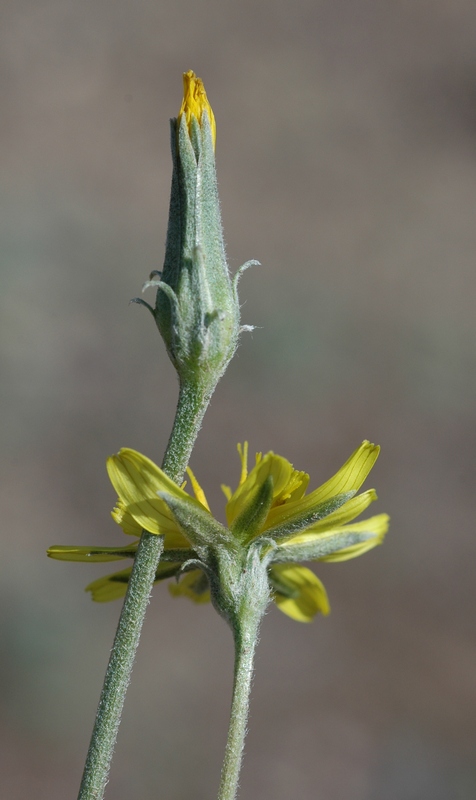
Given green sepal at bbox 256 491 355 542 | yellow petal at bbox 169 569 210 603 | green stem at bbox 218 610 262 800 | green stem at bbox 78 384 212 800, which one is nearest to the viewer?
green stem at bbox 78 384 212 800

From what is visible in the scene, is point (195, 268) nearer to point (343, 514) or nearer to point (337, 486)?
point (337, 486)

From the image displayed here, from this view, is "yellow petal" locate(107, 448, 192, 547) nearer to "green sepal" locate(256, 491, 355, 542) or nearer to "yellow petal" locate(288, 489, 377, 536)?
"green sepal" locate(256, 491, 355, 542)

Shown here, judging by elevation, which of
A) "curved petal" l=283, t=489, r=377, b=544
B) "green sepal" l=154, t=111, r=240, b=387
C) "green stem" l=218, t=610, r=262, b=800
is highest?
"green sepal" l=154, t=111, r=240, b=387

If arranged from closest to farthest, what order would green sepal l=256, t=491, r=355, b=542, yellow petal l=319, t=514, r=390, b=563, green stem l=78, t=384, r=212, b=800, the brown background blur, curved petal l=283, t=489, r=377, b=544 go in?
green stem l=78, t=384, r=212, b=800 → green sepal l=256, t=491, r=355, b=542 → curved petal l=283, t=489, r=377, b=544 → yellow petal l=319, t=514, r=390, b=563 → the brown background blur

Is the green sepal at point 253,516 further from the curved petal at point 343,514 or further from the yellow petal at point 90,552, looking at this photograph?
the yellow petal at point 90,552

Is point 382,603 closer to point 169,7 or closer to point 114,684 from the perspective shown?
point 114,684

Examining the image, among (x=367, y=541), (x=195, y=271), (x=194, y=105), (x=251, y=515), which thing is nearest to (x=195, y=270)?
(x=195, y=271)

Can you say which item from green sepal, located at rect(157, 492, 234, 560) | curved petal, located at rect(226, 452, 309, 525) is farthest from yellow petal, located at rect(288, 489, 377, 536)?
green sepal, located at rect(157, 492, 234, 560)
